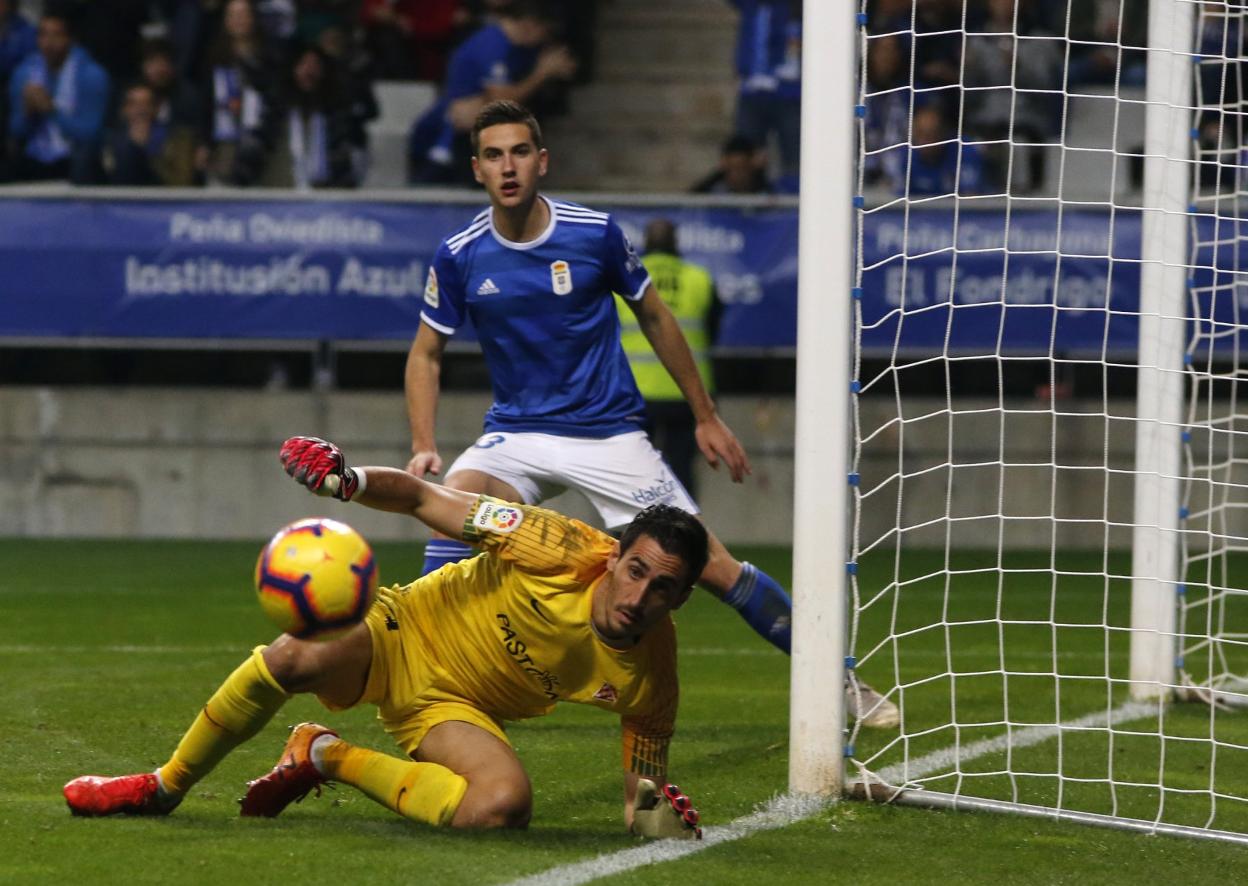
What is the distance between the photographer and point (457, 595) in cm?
495

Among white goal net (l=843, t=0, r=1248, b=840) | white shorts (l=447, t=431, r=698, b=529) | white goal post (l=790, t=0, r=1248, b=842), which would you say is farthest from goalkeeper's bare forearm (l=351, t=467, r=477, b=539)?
white shorts (l=447, t=431, r=698, b=529)

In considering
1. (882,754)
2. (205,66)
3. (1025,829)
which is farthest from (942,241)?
(1025,829)

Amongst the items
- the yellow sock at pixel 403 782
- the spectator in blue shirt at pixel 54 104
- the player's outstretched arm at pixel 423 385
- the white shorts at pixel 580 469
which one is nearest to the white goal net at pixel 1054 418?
the white shorts at pixel 580 469

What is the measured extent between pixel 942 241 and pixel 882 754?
7044 millimetres

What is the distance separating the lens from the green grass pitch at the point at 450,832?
171 inches

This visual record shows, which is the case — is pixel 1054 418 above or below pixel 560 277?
below

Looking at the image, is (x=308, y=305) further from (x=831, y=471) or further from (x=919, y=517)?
(x=831, y=471)

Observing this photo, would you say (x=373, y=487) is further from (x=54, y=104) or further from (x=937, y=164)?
(x=54, y=104)

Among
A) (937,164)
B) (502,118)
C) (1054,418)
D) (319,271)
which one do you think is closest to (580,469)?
(502,118)

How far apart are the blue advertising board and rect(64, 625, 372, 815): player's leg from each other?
8339 millimetres

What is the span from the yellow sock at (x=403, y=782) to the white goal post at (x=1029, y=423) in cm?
104

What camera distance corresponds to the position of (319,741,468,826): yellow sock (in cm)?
466

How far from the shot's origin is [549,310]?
6.39 m

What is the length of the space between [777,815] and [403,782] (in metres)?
1.04
